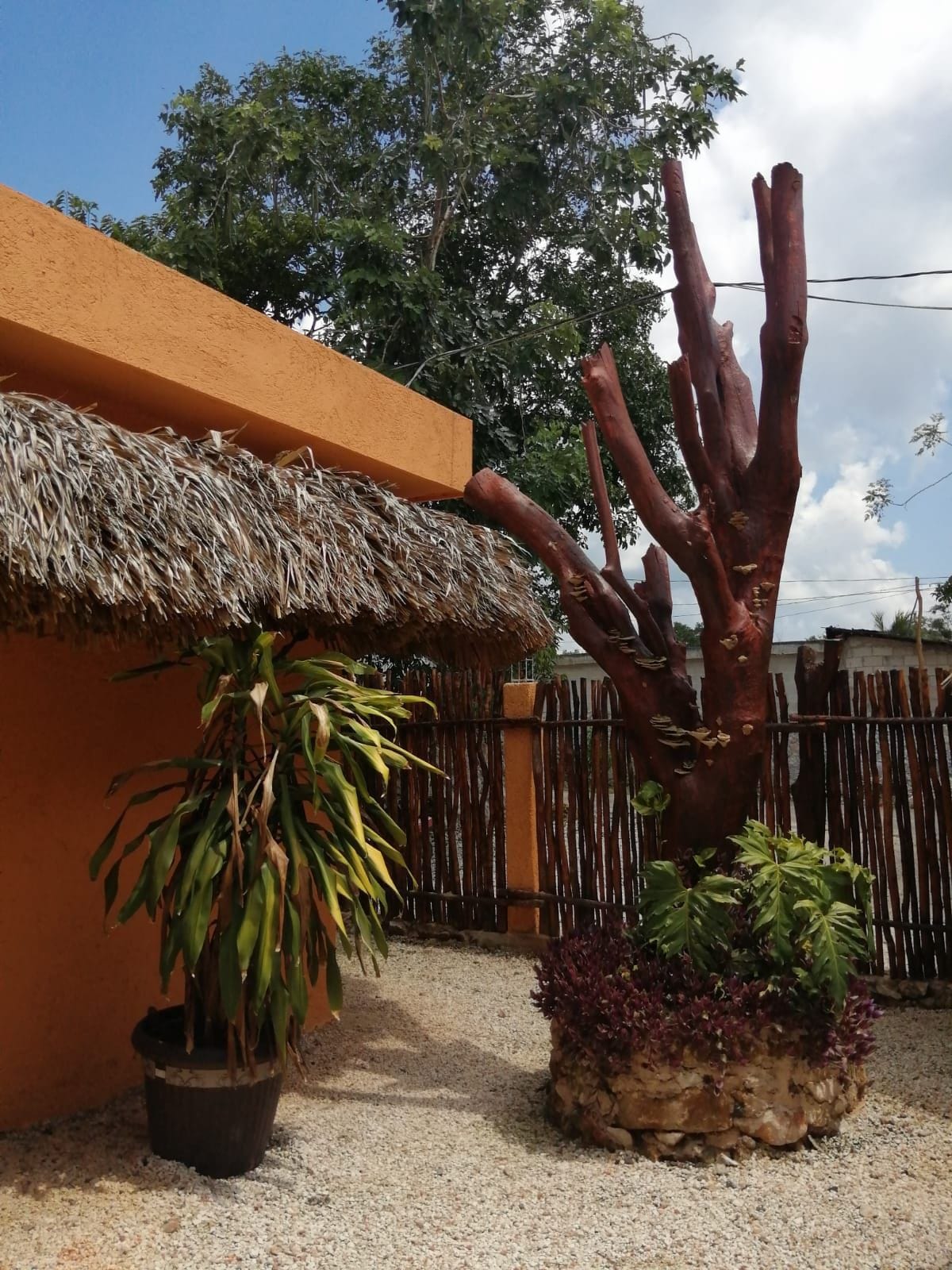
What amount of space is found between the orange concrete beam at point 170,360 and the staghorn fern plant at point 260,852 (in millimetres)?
1107

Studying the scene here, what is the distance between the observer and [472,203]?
1168cm

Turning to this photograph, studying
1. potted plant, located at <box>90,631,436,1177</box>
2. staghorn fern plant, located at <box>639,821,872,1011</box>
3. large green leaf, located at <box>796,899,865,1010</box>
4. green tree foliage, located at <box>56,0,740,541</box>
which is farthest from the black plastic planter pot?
green tree foliage, located at <box>56,0,740,541</box>

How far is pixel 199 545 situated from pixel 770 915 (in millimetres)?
2313

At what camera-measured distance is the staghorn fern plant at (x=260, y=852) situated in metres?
3.28

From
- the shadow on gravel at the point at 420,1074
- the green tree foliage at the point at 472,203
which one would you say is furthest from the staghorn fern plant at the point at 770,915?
the green tree foliage at the point at 472,203

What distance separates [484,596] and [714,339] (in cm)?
149

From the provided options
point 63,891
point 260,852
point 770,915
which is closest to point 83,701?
point 63,891

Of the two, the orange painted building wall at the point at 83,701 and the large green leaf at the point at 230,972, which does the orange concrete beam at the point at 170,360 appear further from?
the large green leaf at the point at 230,972

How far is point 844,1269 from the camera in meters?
2.89

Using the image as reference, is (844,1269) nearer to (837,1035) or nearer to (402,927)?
(837,1035)

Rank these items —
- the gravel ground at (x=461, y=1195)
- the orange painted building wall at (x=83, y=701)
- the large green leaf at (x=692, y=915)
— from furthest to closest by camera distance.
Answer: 1. the large green leaf at (x=692, y=915)
2. the orange painted building wall at (x=83, y=701)
3. the gravel ground at (x=461, y=1195)

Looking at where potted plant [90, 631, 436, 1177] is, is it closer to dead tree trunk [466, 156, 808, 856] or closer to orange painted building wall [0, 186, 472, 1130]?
orange painted building wall [0, 186, 472, 1130]

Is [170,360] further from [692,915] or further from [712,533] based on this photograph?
[692,915]

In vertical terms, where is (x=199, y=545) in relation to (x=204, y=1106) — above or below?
above
